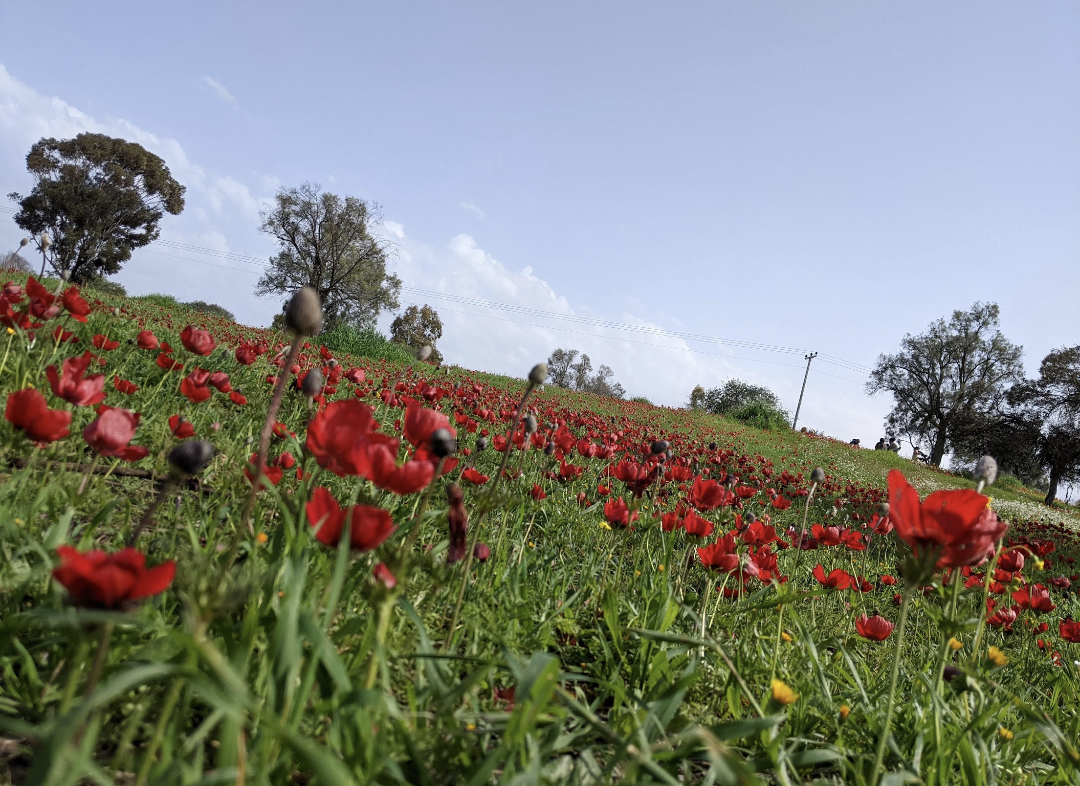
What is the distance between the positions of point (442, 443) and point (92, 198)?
44186mm

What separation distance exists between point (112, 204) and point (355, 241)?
14643mm

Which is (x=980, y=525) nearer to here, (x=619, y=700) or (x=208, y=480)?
(x=619, y=700)

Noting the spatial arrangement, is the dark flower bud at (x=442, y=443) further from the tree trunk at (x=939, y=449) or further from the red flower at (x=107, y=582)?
the tree trunk at (x=939, y=449)

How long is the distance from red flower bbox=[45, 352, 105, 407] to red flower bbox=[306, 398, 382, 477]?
0.94 metres

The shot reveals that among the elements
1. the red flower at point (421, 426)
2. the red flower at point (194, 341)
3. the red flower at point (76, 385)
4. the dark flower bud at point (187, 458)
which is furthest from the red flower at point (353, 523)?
the red flower at point (194, 341)

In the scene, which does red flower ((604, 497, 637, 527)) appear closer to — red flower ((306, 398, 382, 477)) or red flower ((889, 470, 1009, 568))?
red flower ((889, 470, 1009, 568))

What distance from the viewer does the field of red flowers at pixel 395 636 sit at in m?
0.77

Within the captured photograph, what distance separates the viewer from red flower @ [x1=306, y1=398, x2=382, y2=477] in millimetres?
998

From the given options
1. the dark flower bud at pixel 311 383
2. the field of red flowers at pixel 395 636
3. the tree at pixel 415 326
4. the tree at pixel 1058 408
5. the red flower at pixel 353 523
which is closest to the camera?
the field of red flowers at pixel 395 636

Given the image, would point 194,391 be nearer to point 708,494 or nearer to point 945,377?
point 708,494

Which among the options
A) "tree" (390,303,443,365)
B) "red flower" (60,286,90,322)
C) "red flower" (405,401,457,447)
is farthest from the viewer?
"tree" (390,303,443,365)

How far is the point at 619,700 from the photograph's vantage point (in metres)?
1.28

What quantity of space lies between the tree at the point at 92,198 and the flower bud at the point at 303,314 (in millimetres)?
40688

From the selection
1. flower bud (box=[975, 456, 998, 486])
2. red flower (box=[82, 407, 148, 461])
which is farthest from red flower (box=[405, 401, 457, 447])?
flower bud (box=[975, 456, 998, 486])
